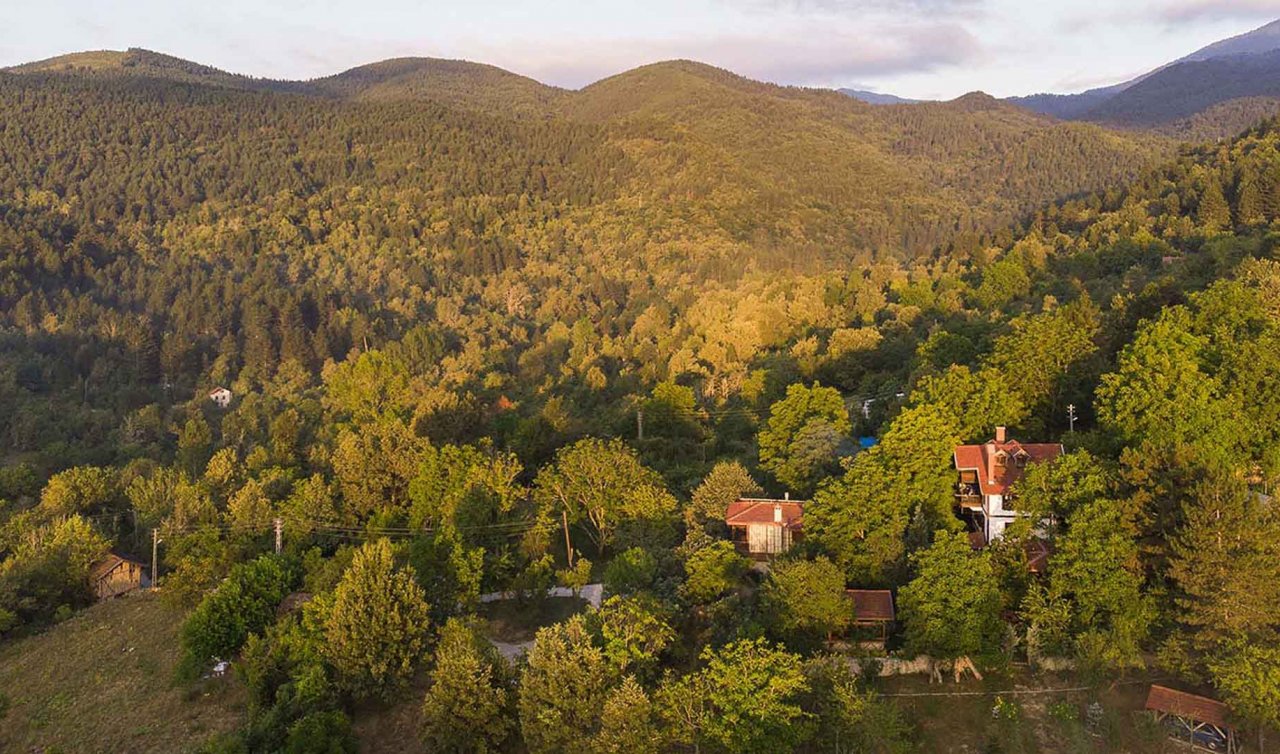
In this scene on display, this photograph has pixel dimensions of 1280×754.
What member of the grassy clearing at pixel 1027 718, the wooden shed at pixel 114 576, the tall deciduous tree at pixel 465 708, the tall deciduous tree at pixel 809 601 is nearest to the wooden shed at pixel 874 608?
the tall deciduous tree at pixel 809 601

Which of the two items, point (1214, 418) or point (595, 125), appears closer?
point (1214, 418)

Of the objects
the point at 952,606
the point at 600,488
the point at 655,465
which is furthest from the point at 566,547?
the point at 952,606

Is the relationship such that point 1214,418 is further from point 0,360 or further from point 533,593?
point 0,360

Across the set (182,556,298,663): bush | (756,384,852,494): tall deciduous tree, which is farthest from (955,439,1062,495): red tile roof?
(182,556,298,663): bush

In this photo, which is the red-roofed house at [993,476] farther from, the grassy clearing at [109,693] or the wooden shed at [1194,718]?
the grassy clearing at [109,693]

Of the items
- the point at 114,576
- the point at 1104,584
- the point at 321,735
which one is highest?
the point at 1104,584

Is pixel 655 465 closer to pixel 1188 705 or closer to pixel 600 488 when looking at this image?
pixel 600 488

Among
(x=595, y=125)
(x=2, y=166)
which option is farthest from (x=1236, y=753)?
(x=595, y=125)
